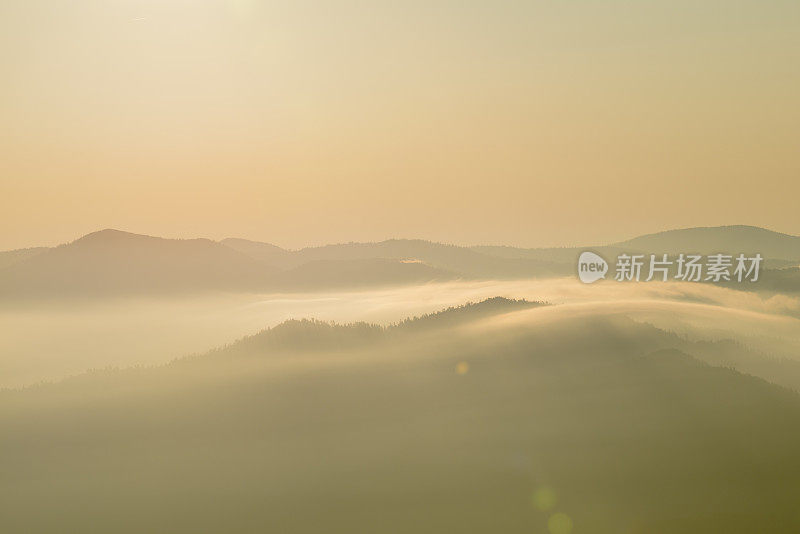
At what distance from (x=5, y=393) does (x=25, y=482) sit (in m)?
27.5

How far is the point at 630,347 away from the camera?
6469 cm

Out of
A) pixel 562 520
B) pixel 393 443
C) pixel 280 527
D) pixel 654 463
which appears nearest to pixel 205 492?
pixel 280 527

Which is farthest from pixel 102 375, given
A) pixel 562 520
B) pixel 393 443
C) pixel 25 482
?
pixel 562 520

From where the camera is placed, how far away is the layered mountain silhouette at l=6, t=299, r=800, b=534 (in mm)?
37156

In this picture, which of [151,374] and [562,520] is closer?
[562,520]

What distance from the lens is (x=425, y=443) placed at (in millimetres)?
45719

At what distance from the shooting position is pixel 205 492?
3997cm

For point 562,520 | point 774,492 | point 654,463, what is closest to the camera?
point 562,520

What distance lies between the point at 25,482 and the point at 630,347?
5706cm

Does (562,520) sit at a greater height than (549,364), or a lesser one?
lesser

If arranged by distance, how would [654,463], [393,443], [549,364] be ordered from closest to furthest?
1. [654,463]
2. [393,443]
3. [549,364]

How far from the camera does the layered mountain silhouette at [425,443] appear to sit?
3716cm

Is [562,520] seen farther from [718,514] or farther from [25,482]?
[25,482]

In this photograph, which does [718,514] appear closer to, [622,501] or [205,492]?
[622,501]
